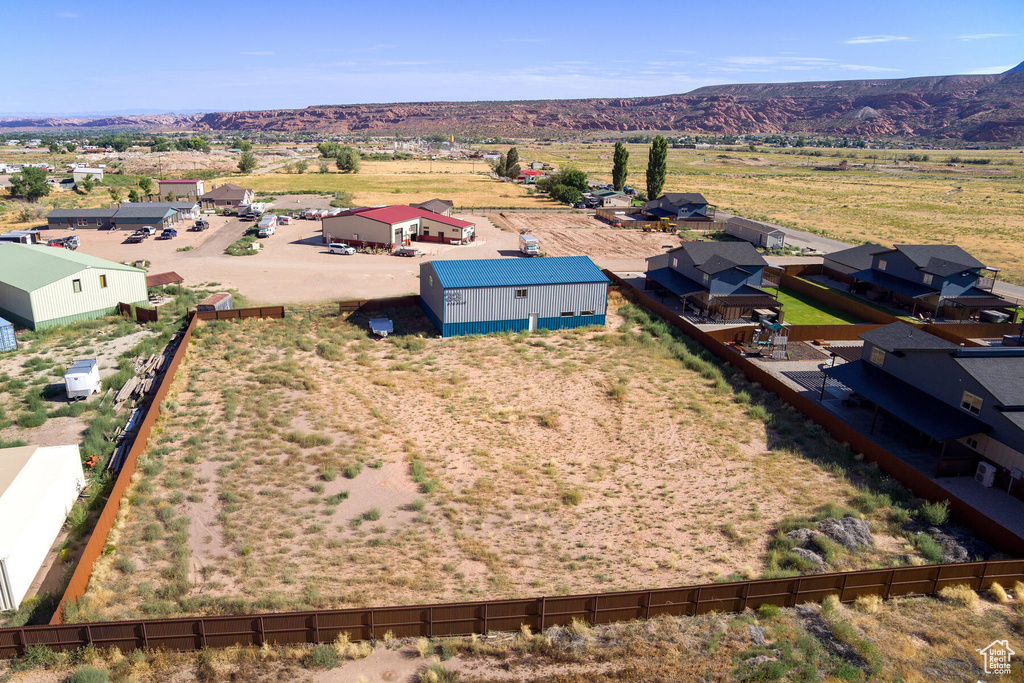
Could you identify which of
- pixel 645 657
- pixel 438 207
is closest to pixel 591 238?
pixel 438 207

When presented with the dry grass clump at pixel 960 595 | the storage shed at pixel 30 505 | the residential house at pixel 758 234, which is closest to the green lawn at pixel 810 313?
the residential house at pixel 758 234

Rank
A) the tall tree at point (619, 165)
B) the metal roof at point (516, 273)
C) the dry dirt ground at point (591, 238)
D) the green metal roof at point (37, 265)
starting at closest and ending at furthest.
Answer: the green metal roof at point (37, 265) → the metal roof at point (516, 273) → the dry dirt ground at point (591, 238) → the tall tree at point (619, 165)

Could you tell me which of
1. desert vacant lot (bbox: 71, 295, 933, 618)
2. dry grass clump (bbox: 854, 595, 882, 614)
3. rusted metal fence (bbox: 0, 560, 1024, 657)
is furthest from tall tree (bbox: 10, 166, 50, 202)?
dry grass clump (bbox: 854, 595, 882, 614)

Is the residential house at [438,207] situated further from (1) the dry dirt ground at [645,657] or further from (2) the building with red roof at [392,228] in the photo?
(1) the dry dirt ground at [645,657]

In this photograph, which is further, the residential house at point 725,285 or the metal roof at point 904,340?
the residential house at point 725,285

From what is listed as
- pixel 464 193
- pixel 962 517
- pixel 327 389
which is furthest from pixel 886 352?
pixel 464 193

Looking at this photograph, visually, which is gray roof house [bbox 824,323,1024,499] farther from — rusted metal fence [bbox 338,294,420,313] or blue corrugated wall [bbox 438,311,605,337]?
rusted metal fence [bbox 338,294,420,313]
